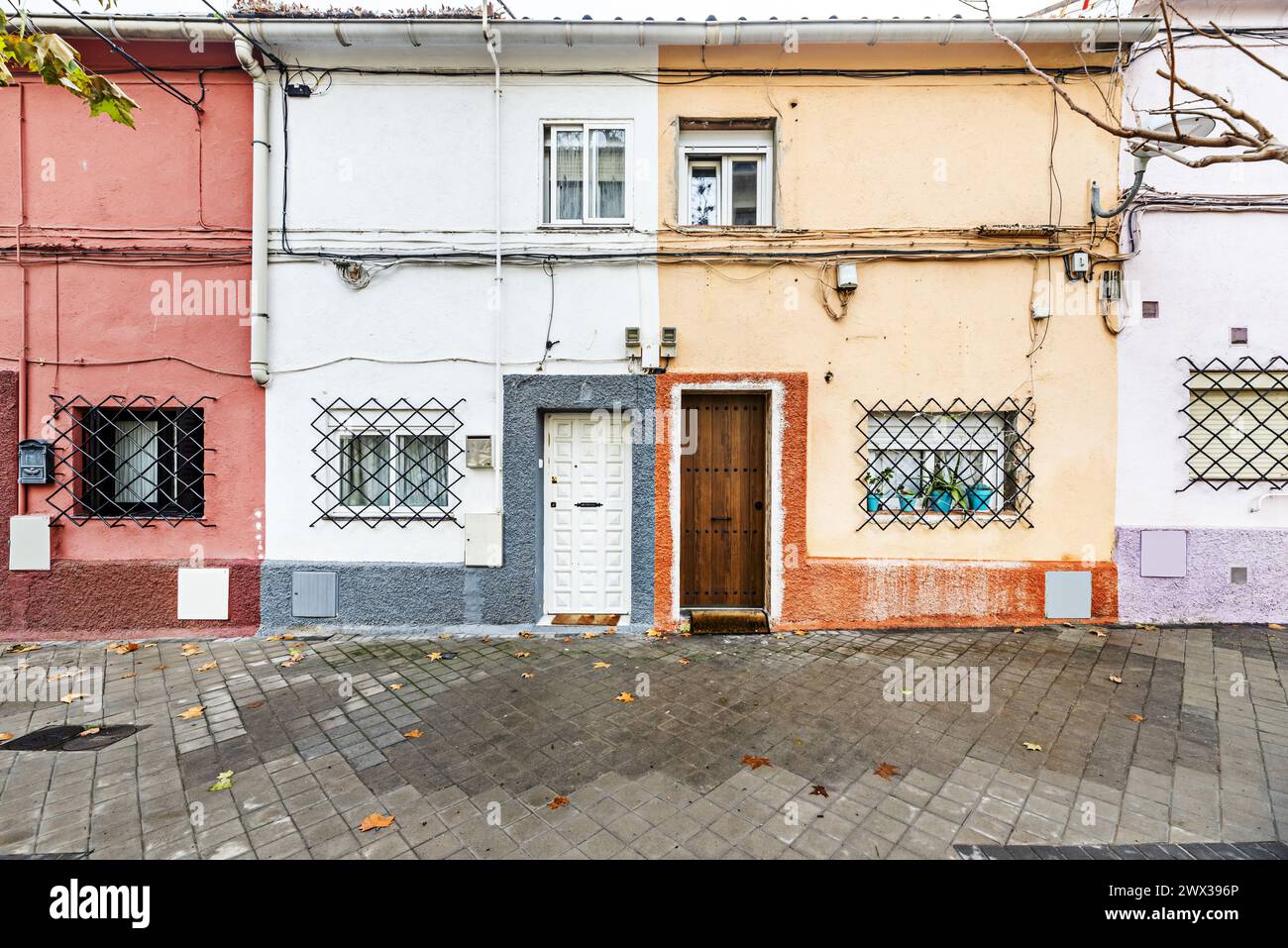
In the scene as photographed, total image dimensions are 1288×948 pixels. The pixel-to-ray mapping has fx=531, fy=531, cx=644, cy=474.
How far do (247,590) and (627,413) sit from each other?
452 centimetres

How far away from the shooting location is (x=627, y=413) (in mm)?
5875

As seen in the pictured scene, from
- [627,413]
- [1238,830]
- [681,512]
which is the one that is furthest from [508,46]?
[1238,830]

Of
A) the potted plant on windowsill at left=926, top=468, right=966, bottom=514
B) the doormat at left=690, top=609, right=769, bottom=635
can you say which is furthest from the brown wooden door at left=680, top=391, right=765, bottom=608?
the potted plant on windowsill at left=926, top=468, right=966, bottom=514

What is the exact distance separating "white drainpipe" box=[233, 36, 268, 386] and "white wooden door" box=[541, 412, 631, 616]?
314 centimetres

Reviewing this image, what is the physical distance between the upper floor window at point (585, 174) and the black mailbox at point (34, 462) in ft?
19.4

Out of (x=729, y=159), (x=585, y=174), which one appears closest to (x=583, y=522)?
(x=585, y=174)

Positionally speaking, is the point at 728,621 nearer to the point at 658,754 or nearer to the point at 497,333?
the point at 658,754

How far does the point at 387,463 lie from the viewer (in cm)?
592

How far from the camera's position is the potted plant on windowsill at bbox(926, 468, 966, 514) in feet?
19.1

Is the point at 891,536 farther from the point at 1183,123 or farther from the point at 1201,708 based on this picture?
the point at 1183,123

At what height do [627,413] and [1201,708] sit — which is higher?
[627,413]

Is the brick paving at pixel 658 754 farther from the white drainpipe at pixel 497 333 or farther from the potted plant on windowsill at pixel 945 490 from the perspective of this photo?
the white drainpipe at pixel 497 333

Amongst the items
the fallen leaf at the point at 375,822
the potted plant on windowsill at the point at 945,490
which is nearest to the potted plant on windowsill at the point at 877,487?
the potted plant on windowsill at the point at 945,490

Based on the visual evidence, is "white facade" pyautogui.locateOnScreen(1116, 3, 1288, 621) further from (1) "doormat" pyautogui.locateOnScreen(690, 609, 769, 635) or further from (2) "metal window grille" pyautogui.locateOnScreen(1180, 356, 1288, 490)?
(1) "doormat" pyautogui.locateOnScreen(690, 609, 769, 635)
